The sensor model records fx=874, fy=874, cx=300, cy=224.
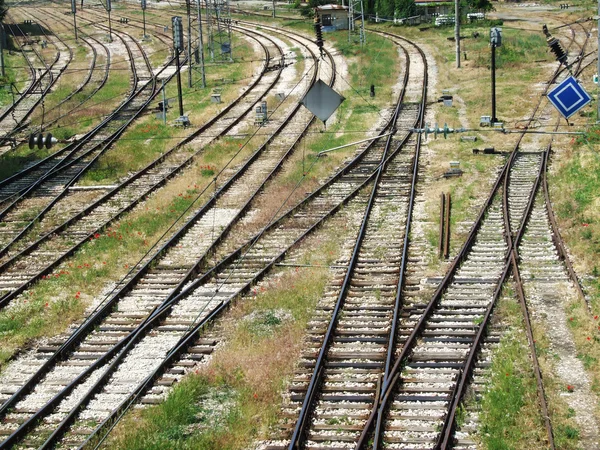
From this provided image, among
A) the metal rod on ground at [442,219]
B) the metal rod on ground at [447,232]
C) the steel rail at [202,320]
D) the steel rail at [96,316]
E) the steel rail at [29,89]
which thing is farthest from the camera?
the steel rail at [29,89]

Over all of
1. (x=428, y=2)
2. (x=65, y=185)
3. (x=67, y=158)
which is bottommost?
(x=65, y=185)

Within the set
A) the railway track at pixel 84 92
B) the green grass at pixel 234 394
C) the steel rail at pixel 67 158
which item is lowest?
the green grass at pixel 234 394

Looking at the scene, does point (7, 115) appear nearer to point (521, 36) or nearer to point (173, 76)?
point (173, 76)

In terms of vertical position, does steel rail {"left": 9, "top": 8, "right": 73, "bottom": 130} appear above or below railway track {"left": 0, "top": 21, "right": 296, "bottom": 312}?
above

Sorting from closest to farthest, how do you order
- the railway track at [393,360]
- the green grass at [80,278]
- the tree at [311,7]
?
the railway track at [393,360] → the green grass at [80,278] → the tree at [311,7]

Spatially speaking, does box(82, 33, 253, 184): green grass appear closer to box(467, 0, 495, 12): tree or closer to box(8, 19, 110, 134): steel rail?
box(8, 19, 110, 134): steel rail

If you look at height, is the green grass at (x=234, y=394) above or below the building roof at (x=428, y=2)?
below

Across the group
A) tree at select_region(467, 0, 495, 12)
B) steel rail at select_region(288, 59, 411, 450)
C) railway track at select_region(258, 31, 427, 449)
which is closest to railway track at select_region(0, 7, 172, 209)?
steel rail at select_region(288, 59, 411, 450)

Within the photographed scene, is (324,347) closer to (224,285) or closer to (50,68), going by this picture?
(224,285)

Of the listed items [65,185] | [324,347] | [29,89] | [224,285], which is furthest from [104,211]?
[29,89]

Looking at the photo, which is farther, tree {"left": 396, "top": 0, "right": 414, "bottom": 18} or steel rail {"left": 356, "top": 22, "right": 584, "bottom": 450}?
tree {"left": 396, "top": 0, "right": 414, "bottom": 18}

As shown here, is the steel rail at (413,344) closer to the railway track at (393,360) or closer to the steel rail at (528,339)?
the railway track at (393,360)

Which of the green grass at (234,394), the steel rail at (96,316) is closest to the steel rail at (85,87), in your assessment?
the steel rail at (96,316)

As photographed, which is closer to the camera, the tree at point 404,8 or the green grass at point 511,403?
the green grass at point 511,403
